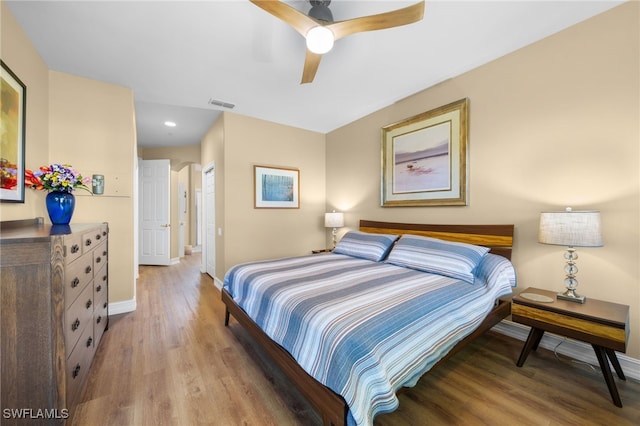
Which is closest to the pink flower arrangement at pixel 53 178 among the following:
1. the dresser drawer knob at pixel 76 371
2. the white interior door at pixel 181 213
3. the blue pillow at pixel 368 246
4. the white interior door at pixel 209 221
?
the dresser drawer knob at pixel 76 371

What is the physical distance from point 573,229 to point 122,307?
4.58 m

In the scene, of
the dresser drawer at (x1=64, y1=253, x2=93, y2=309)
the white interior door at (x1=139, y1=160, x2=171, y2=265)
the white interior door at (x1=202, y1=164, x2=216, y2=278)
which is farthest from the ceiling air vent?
the white interior door at (x1=139, y1=160, x2=171, y2=265)

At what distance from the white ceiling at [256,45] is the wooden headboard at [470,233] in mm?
1740

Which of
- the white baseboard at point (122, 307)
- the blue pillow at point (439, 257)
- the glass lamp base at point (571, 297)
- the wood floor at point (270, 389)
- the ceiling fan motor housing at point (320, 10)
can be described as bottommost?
the wood floor at point (270, 389)

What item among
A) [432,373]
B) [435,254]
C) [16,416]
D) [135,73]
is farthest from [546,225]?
[135,73]

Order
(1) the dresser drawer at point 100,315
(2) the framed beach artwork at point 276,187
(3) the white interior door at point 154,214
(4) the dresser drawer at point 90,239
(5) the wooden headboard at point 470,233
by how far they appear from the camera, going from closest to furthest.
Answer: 1. (4) the dresser drawer at point 90,239
2. (1) the dresser drawer at point 100,315
3. (5) the wooden headboard at point 470,233
4. (2) the framed beach artwork at point 276,187
5. (3) the white interior door at point 154,214

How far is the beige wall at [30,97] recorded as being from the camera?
5.97 ft

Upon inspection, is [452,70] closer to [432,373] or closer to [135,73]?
[432,373]

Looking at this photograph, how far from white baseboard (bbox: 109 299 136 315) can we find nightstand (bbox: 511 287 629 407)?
4.12 metres

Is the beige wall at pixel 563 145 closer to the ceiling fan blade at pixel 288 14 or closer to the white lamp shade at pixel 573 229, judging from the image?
the white lamp shade at pixel 573 229

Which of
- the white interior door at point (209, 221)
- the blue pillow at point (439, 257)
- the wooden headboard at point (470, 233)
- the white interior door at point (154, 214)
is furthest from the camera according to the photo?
the white interior door at point (154, 214)

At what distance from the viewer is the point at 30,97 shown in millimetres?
2172

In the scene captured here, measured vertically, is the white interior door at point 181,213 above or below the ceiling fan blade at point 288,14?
below

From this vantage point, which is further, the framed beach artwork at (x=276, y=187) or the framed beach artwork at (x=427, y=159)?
the framed beach artwork at (x=276, y=187)
